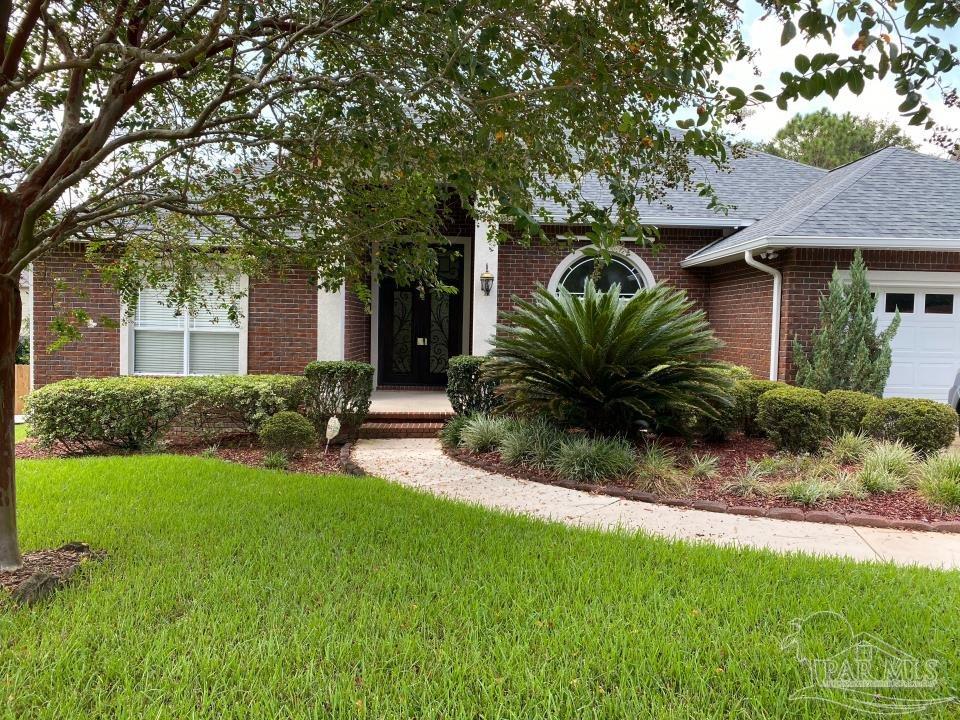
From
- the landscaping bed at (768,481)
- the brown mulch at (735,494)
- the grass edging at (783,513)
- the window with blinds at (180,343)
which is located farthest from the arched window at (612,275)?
the grass edging at (783,513)

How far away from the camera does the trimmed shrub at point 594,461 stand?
6.84 metres

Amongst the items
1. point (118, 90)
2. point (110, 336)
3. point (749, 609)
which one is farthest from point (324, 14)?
point (110, 336)

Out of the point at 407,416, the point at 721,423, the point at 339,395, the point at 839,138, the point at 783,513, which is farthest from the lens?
the point at 839,138

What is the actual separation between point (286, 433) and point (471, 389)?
2.90 metres

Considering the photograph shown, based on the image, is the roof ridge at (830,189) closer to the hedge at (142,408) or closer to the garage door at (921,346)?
the garage door at (921,346)

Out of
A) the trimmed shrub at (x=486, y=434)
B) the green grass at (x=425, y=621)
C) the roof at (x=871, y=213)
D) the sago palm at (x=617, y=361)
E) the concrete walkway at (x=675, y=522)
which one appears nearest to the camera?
the green grass at (x=425, y=621)

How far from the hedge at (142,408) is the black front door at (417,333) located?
522 cm

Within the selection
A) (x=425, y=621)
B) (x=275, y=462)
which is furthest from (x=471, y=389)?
(x=425, y=621)

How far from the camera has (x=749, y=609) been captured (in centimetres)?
330

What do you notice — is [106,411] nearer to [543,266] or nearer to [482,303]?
[482,303]

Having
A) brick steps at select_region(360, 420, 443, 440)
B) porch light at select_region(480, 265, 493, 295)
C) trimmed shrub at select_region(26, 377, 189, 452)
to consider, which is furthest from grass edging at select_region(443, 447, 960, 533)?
porch light at select_region(480, 265, 493, 295)

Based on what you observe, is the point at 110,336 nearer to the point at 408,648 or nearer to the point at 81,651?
the point at 81,651

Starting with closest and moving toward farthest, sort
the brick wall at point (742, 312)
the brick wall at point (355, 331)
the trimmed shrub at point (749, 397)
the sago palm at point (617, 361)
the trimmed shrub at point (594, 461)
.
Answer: the trimmed shrub at point (594, 461) < the sago palm at point (617, 361) < the trimmed shrub at point (749, 397) < the brick wall at point (742, 312) < the brick wall at point (355, 331)

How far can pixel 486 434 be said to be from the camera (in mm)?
8227
